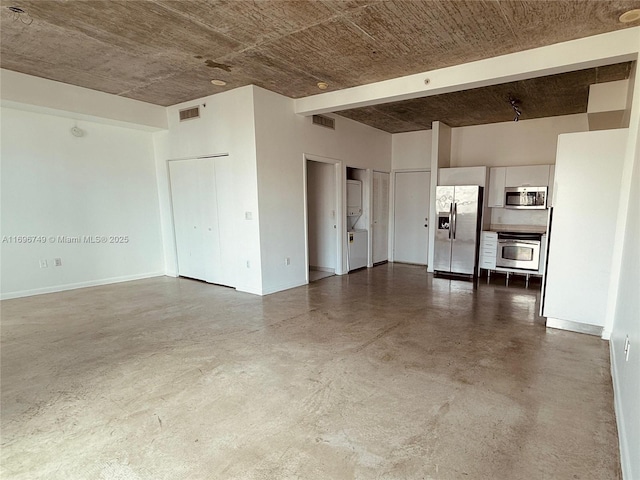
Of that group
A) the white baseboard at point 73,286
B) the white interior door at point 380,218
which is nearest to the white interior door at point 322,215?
the white interior door at point 380,218

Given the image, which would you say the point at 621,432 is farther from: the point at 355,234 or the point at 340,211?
the point at 355,234

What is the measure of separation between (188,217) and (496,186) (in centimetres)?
566

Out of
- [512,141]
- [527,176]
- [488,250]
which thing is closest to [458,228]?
[488,250]

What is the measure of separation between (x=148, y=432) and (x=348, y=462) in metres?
1.25

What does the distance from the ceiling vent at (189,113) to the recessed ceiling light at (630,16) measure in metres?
5.12

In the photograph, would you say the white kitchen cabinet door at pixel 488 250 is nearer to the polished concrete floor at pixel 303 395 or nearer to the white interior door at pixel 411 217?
the white interior door at pixel 411 217

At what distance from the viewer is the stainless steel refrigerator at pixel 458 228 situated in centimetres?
586

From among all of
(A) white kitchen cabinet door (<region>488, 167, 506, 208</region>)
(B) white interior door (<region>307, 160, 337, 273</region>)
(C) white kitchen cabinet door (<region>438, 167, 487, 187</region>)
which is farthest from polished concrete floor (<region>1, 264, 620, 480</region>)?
(C) white kitchen cabinet door (<region>438, 167, 487, 187</region>)

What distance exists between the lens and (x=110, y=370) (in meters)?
2.82

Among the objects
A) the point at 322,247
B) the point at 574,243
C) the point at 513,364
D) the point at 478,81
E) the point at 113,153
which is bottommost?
the point at 513,364

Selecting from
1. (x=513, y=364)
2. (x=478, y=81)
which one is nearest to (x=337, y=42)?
(x=478, y=81)

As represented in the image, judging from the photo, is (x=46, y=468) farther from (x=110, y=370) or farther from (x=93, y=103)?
(x=93, y=103)

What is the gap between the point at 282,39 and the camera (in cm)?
325

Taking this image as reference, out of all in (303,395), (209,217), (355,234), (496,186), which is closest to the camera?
(303,395)
